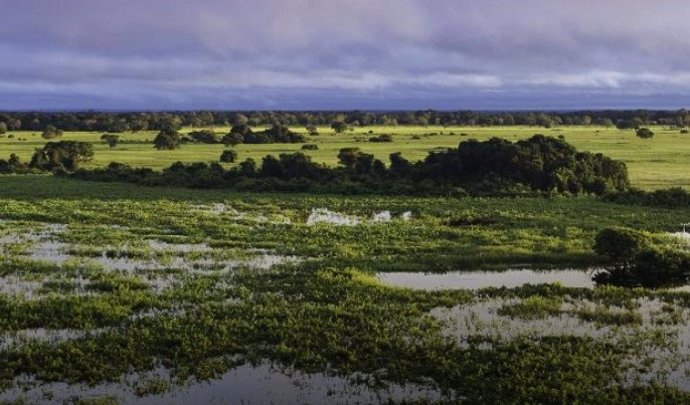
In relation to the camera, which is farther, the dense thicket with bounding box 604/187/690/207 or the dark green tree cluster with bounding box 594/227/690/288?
the dense thicket with bounding box 604/187/690/207

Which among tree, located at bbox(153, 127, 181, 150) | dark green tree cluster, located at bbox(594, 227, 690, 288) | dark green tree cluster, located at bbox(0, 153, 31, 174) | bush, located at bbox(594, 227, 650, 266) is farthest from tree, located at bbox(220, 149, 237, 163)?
dark green tree cluster, located at bbox(594, 227, 690, 288)

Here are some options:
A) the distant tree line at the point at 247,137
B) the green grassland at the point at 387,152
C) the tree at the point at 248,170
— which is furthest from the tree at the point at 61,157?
the distant tree line at the point at 247,137

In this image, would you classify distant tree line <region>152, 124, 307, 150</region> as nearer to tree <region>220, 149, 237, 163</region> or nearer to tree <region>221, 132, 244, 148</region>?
tree <region>221, 132, 244, 148</region>

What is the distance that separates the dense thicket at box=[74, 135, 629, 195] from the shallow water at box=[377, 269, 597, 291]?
2037cm

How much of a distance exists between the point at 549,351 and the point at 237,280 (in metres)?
9.54

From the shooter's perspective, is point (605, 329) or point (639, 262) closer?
point (605, 329)

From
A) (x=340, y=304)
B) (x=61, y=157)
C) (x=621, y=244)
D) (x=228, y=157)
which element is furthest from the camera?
(x=228, y=157)

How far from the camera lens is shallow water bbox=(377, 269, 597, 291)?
2155 centimetres

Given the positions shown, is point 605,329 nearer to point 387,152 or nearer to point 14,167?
point 14,167

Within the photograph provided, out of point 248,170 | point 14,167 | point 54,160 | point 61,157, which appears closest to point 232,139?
point 61,157

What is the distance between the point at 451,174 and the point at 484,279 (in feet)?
86.7

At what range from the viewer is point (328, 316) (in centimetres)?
1747

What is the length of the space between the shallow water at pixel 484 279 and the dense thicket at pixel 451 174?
66.8 feet

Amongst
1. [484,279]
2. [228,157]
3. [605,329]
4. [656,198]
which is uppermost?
[228,157]
